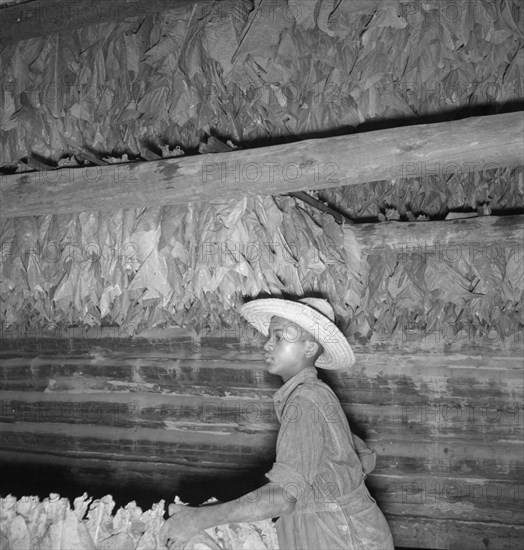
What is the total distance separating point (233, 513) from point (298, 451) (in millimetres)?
371

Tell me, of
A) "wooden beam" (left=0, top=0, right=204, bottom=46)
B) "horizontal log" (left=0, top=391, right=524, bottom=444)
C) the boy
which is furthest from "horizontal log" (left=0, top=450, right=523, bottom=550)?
"wooden beam" (left=0, top=0, right=204, bottom=46)

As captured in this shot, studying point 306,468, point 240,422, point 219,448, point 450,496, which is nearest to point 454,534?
point 450,496

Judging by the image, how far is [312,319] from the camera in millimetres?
2680

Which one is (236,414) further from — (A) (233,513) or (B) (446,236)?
(A) (233,513)

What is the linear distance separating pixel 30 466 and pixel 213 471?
2356mm

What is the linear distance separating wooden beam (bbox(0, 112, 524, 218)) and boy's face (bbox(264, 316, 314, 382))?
2.40 ft

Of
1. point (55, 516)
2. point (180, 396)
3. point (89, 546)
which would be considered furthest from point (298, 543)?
point (180, 396)

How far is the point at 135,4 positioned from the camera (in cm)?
238

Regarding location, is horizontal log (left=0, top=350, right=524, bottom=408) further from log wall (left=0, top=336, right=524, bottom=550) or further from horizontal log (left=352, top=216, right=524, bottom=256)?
horizontal log (left=352, top=216, right=524, bottom=256)

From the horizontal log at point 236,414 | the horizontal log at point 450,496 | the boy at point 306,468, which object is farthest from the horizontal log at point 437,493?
the boy at point 306,468

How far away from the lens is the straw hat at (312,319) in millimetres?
2688

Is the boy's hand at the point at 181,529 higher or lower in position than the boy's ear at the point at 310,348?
lower

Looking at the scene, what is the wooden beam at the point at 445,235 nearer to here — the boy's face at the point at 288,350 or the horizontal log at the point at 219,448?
the boy's face at the point at 288,350

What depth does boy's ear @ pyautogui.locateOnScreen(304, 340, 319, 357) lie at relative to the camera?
2.77m
